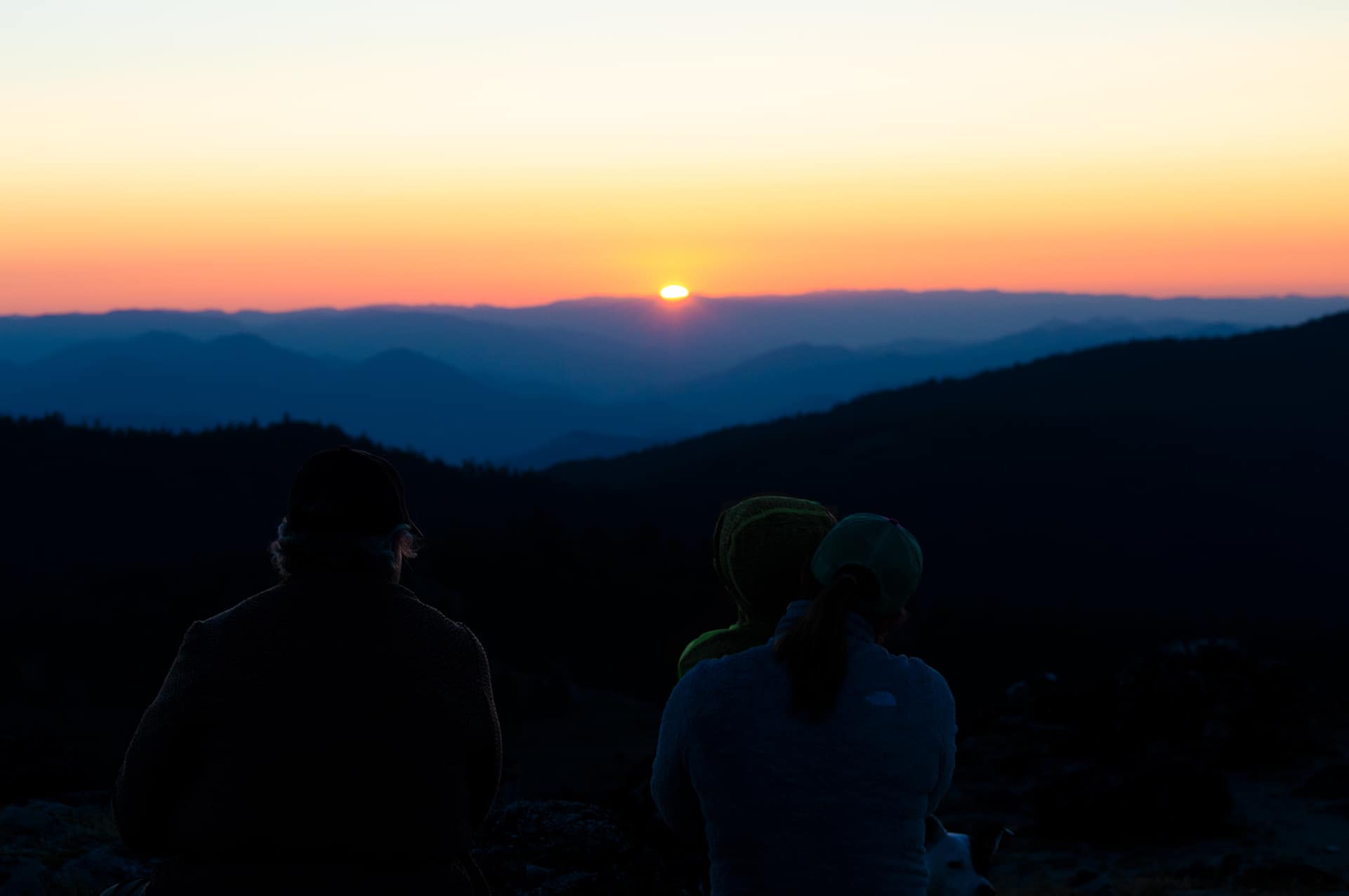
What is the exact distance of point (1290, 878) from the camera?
1033 cm

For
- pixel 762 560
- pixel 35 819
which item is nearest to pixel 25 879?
pixel 35 819

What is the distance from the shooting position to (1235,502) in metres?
59.9

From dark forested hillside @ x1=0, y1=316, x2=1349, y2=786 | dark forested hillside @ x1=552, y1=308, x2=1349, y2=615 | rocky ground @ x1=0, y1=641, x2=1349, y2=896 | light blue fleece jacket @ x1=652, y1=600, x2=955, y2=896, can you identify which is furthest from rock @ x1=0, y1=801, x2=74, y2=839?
dark forested hillside @ x1=552, y1=308, x2=1349, y2=615

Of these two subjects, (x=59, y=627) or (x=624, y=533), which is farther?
(x=624, y=533)

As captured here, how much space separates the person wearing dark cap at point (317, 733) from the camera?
8.38 feet

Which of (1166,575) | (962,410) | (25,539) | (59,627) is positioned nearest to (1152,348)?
(962,410)

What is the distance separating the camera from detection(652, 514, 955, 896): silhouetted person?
266 cm

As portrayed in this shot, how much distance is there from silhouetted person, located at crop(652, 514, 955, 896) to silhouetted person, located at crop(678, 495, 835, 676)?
1.52ft

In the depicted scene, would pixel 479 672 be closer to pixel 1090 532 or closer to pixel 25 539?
pixel 25 539

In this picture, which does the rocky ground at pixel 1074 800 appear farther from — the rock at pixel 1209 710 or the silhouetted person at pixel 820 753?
the silhouetted person at pixel 820 753

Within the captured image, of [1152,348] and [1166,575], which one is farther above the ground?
[1152,348]

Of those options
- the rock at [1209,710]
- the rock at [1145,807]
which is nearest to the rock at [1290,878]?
the rock at [1145,807]

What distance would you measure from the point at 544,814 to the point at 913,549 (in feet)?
9.82

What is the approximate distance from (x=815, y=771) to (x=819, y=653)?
257mm
